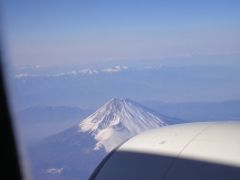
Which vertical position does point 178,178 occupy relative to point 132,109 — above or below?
above

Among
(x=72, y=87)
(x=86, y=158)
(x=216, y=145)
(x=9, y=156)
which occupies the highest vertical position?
(x=216, y=145)

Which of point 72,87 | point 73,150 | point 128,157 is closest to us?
point 128,157

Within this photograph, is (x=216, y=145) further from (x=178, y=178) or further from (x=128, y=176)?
(x=128, y=176)

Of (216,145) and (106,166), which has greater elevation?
(216,145)

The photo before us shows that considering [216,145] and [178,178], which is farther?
[216,145]

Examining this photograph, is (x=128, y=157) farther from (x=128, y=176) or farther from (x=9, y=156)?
(x=9, y=156)

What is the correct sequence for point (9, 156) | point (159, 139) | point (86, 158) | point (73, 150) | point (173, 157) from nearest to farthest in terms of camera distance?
point (173, 157) → point (159, 139) → point (9, 156) → point (86, 158) → point (73, 150)

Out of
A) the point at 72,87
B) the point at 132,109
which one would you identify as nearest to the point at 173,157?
the point at 132,109

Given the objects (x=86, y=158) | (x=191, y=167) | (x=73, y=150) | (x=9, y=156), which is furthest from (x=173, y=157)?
(x=73, y=150)

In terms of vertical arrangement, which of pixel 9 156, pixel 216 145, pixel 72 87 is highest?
pixel 216 145
